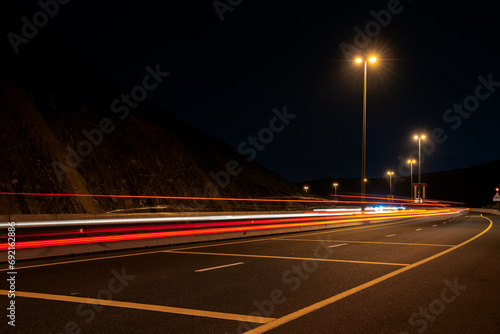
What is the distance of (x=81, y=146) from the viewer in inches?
1859

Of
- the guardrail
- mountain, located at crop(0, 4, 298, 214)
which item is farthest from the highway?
mountain, located at crop(0, 4, 298, 214)

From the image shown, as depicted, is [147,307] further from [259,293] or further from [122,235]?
[122,235]

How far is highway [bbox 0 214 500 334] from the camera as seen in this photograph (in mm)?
6645

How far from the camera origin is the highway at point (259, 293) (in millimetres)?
6645

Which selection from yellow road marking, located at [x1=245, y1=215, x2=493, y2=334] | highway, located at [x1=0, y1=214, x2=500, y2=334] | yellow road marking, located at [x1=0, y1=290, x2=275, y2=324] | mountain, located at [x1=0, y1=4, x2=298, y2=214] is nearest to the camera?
yellow road marking, located at [x1=245, y1=215, x2=493, y2=334]

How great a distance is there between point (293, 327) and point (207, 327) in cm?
109

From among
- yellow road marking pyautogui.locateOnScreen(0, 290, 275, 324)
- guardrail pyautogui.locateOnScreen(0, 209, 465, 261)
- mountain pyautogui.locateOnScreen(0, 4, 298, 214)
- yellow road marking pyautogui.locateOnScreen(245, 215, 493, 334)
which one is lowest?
yellow road marking pyautogui.locateOnScreen(0, 290, 275, 324)

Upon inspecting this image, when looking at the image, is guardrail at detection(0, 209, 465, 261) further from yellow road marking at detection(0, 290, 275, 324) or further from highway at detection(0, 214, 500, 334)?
yellow road marking at detection(0, 290, 275, 324)

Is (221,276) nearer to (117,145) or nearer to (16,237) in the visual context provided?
(16,237)

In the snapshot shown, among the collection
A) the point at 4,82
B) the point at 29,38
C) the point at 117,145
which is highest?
the point at 29,38

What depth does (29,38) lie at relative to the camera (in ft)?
201

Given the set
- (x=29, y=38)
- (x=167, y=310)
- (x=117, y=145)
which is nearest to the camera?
(x=167, y=310)

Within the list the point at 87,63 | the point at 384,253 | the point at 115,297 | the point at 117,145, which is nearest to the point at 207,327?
the point at 115,297

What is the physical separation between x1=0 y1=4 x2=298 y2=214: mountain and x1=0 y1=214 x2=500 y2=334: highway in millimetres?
25401
